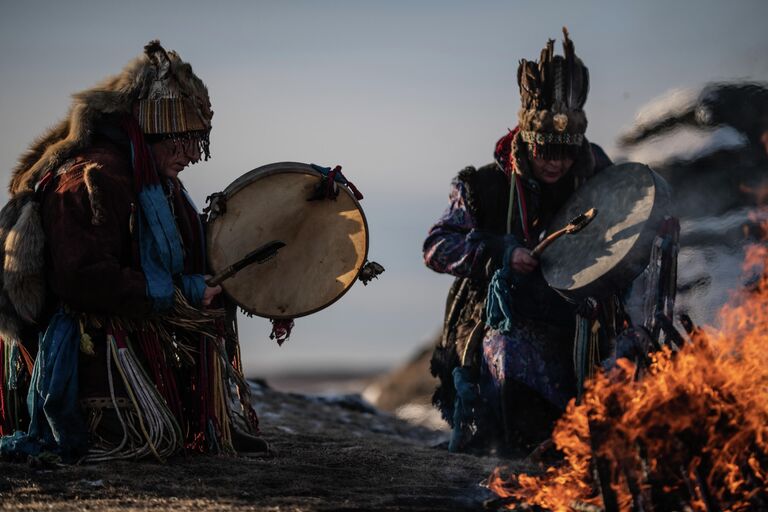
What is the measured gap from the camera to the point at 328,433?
25.8 feet

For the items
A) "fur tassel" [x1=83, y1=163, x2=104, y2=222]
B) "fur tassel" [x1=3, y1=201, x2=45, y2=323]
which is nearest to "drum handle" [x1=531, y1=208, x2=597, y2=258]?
"fur tassel" [x1=83, y1=163, x2=104, y2=222]

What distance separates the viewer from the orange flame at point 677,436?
15.0 feet

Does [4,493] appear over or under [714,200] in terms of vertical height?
under

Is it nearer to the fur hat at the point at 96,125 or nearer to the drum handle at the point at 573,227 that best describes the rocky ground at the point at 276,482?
the fur hat at the point at 96,125

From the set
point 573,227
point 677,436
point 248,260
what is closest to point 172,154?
point 248,260

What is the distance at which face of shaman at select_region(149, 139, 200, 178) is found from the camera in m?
6.11

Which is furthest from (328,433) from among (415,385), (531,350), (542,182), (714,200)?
(415,385)

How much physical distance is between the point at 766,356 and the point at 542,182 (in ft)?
7.31

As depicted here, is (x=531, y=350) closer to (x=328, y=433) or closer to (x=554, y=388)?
(x=554, y=388)

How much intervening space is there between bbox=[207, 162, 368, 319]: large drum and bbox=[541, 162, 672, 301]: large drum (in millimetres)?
1055

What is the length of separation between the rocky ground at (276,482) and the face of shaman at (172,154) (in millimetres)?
1396

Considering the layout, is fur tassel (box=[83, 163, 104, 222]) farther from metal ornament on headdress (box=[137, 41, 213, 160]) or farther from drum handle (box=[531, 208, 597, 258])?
drum handle (box=[531, 208, 597, 258])

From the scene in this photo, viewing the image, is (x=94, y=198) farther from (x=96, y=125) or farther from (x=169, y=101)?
(x=169, y=101)

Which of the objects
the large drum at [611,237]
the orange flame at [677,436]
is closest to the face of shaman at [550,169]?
the large drum at [611,237]
